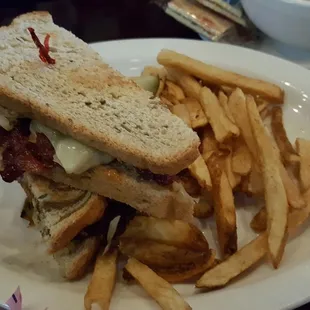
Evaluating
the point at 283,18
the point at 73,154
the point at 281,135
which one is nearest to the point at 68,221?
the point at 73,154

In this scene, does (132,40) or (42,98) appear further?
(132,40)

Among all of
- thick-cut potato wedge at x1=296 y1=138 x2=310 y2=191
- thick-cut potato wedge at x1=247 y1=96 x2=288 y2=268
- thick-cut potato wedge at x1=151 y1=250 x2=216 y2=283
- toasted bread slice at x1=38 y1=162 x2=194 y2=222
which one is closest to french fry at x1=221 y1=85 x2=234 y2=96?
thick-cut potato wedge at x1=247 y1=96 x2=288 y2=268

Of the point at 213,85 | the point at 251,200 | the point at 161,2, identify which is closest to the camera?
the point at 251,200

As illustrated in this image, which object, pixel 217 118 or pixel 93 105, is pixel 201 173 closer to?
pixel 217 118

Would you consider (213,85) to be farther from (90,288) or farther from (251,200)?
(90,288)

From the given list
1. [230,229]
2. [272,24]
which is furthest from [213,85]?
[230,229]

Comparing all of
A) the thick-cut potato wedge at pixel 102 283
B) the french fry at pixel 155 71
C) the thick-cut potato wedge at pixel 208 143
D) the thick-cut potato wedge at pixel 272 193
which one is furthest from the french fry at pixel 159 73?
the thick-cut potato wedge at pixel 102 283
